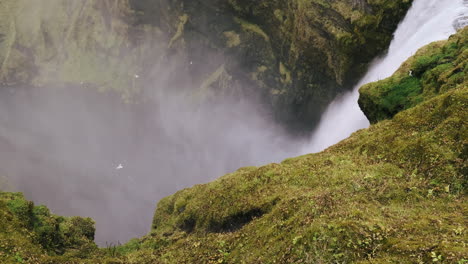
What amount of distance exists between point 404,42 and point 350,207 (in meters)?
40.1

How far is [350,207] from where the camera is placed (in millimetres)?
12164

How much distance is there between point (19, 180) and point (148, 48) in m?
68.8

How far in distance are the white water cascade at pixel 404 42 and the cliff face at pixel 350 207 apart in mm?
15801

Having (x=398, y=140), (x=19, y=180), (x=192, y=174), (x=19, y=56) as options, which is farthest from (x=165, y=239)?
(x=19, y=56)

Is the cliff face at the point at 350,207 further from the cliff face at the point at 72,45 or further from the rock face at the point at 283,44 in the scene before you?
the cliff face at the point at 72,45

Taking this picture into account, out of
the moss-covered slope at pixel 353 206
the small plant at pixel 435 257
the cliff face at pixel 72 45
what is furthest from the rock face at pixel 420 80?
the cliff face at pixel 72 45

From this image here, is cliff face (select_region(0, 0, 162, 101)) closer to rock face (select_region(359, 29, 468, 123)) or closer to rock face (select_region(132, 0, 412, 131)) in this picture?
rock face (select_region(132, 0, 412, 131))

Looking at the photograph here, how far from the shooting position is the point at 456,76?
19984 millimetres

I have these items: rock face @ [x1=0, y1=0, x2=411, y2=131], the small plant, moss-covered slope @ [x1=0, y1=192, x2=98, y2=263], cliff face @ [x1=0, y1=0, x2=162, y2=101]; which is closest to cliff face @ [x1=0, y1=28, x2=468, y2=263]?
the small plant

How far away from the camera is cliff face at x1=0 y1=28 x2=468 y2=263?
9750 mm

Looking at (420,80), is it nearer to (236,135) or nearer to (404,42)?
(404,42)

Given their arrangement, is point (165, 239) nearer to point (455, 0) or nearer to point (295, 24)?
point (455, 0)

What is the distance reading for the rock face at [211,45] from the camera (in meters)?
57.1

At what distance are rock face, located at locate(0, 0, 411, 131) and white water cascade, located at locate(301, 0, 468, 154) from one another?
2.32 meters
